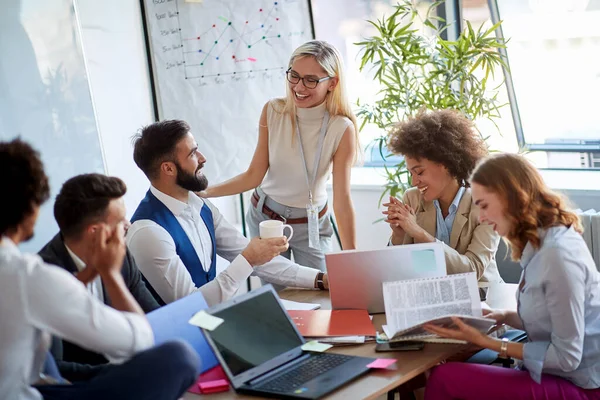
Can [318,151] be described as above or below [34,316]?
above

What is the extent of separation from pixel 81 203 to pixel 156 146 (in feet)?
2.50

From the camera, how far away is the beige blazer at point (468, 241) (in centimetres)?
284

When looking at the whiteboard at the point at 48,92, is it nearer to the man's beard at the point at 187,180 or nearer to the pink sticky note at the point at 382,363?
the man's beard at the point at 187,180

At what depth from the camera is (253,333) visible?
217cm

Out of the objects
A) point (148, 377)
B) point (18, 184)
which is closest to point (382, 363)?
point (148, 377)

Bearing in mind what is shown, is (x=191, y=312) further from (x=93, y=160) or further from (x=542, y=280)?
(x=93, y=160)

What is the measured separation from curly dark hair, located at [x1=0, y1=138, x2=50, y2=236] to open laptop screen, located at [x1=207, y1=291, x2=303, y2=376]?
0.61 m

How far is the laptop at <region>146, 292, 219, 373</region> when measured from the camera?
2076 millimetres

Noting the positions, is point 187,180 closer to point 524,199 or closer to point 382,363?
point 382,363

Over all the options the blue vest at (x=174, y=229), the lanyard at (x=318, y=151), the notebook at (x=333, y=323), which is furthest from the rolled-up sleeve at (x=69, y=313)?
the lanyard at (x=318, y=151)

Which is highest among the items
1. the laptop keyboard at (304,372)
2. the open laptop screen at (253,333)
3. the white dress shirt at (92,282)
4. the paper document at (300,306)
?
the white dress shirt at (92,282)

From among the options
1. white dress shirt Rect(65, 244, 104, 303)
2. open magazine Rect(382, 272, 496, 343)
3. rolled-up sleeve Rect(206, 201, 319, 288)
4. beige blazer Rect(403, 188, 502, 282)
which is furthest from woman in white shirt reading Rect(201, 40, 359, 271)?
white dress shirt Rect(65, 244, 104, 303)

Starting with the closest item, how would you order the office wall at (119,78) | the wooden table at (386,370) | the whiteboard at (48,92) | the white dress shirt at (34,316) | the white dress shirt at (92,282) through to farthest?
the white dress shirt at (34,316)
the wooden table at (386,370)
the white dress shirt at (92,282)
the whiteboard at (48,92)
the office wall at (119,78)

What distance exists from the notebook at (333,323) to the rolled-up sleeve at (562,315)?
0.49 meters
